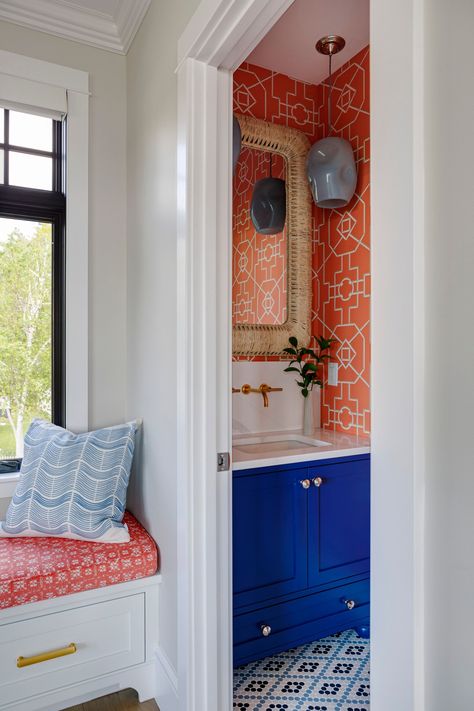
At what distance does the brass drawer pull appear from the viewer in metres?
1.57

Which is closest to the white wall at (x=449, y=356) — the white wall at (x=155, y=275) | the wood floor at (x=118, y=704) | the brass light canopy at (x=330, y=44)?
the white wall at (x=155, y=275)

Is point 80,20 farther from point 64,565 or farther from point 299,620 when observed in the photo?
point 299,620

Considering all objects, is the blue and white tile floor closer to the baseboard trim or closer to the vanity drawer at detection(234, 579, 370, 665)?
the vanity drawer at detection(234, 579, 370, 665)

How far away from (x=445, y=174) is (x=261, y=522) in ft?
5.25

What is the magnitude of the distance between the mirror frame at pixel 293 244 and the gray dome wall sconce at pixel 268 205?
41 millimetres

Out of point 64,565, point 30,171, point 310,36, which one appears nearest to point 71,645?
point 64,565

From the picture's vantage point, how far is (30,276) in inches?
85.5

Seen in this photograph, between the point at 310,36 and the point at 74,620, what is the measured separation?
2.61 meters

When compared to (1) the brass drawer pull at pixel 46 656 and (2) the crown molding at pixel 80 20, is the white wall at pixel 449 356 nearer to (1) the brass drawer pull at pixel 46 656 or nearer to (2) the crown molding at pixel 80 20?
(1) the brass drawer pull at pixel 46 656

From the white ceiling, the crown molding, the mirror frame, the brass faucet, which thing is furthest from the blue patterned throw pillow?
the white ceiling

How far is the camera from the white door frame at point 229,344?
2.11 feet

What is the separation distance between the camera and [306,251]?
2.60 metres

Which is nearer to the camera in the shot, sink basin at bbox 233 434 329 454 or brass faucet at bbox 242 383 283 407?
sink basin at bbox 233 434 329 454

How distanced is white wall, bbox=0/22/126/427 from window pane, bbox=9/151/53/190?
20cm
